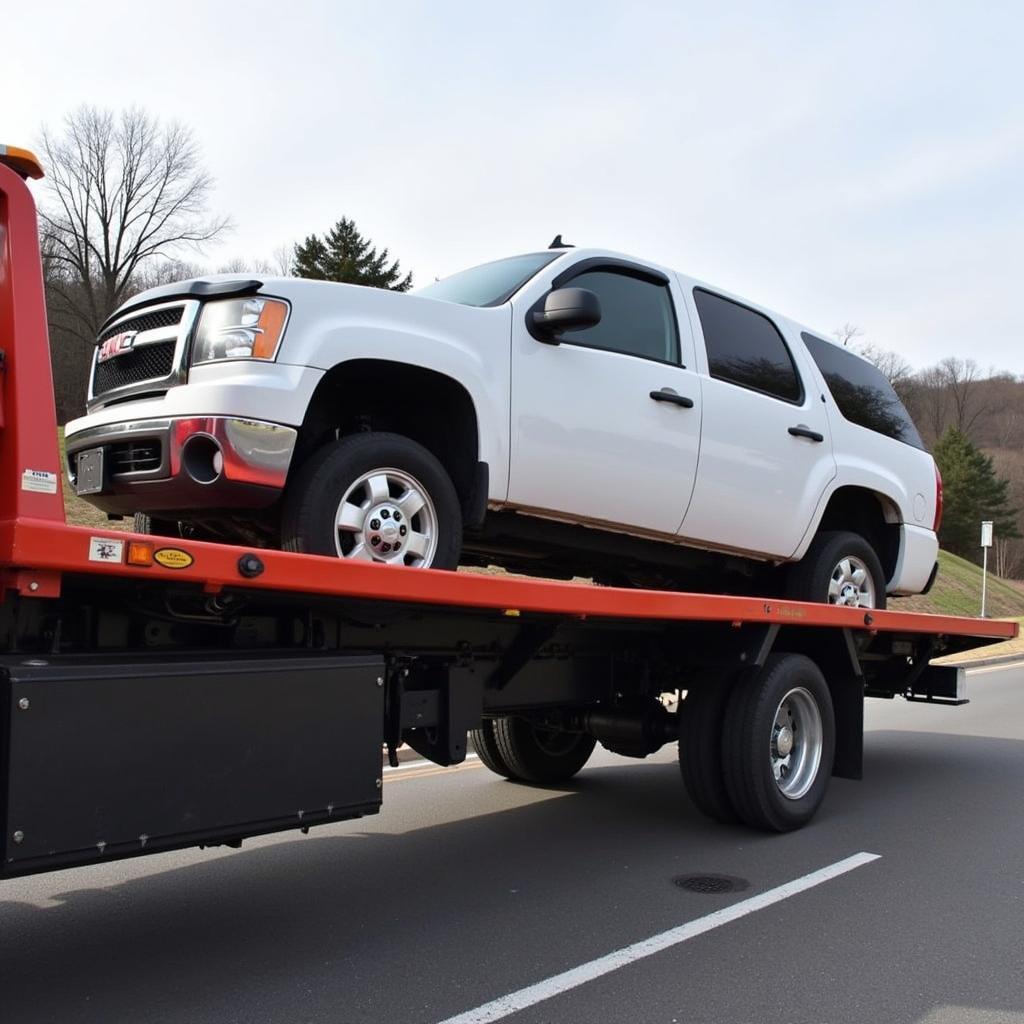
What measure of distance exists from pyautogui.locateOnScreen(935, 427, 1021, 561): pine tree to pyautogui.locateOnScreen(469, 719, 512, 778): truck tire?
68.6m

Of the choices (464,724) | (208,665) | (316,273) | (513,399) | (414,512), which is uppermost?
(316,273)

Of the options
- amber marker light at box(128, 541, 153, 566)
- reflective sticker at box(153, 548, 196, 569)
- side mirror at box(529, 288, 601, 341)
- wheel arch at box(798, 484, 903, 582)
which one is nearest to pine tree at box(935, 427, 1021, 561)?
wheel arch at box(798, 484, 903, 582)

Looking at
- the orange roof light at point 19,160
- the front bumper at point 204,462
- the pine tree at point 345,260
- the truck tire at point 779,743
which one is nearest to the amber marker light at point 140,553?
the front bumper at point 204,462

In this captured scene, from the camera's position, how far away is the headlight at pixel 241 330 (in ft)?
13.4

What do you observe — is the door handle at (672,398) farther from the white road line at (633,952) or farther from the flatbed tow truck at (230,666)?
the white road line at (633,952)

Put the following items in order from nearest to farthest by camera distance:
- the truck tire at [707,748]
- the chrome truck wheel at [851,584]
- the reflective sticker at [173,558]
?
the reflective sticker at [173,558], the truck tire at [707,748], the chrome truck wheel at [851,584]

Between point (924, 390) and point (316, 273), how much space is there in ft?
194

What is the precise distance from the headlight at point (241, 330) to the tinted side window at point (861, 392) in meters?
4.13

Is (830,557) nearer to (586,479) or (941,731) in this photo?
(586,479)

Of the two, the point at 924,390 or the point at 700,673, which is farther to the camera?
the point at 924,390

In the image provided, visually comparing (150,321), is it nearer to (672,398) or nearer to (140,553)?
(140,553)

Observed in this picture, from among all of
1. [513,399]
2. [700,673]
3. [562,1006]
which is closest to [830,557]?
[700,673]

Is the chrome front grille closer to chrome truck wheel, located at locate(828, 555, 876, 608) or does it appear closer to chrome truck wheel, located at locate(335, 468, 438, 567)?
chrome truck wheel, located at locate(335, 468, 438, 567)

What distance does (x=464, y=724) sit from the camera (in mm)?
4730
